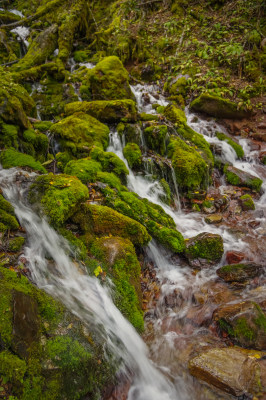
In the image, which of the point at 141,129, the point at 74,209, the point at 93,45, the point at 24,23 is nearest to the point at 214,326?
the point at 74,209

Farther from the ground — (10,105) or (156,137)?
(10,105)

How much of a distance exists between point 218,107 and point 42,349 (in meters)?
11.2

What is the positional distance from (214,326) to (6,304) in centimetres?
327

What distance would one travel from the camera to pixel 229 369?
125 inches

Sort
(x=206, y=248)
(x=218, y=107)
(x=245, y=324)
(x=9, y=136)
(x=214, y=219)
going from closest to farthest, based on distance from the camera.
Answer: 1. (x=245, y=324)
2. (x=206, y=248)
3. (x=9, y=136)
4. (x=214, y=219)
5. (x=218, y=107)

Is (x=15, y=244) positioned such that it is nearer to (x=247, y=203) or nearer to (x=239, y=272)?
(x=239, y=272)

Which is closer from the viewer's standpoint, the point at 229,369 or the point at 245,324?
the point at 229,369

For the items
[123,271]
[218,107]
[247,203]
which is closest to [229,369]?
[123,271]

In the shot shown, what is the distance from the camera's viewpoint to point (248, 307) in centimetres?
387

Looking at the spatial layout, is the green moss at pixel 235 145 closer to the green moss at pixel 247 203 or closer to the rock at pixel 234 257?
the green moss at pixel 247 203

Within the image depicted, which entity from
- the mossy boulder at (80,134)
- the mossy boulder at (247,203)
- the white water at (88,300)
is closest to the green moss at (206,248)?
the white water at (88,300)

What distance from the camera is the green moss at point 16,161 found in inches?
219

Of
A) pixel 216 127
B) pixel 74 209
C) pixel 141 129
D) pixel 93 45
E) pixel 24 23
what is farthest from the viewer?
pixel 24 23

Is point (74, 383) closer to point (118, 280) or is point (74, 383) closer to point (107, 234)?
point (118, 280)
